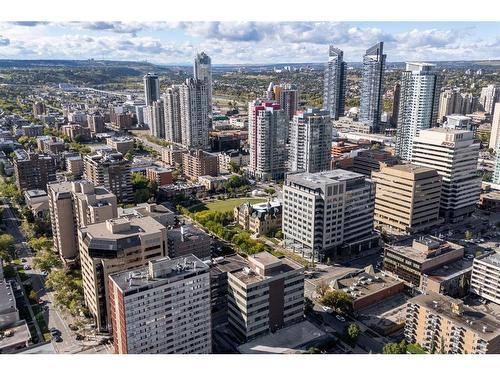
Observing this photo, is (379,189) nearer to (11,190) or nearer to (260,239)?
(260,239)

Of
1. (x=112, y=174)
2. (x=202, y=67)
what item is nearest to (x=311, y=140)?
(x=112, y=174)

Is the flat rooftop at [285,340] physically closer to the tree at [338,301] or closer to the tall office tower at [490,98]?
the tree at [338,301]

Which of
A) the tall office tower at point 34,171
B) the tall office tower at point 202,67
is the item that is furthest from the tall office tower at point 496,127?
the tall office tower at point 202,67

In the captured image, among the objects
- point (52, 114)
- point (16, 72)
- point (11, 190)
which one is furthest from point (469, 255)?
point (16, 72)

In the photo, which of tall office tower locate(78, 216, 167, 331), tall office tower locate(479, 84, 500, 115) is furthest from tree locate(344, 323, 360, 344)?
tall office tower locate(479, 84, 500, 115)

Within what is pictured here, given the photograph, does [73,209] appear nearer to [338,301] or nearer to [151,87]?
[338,301]
